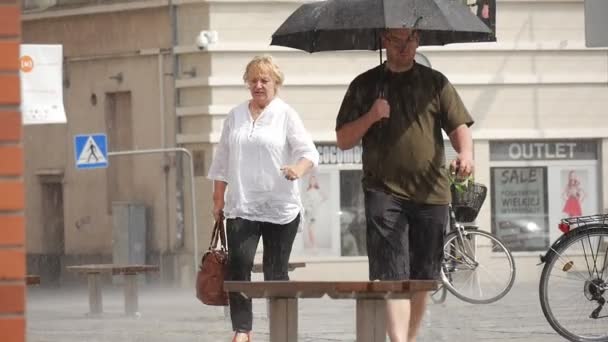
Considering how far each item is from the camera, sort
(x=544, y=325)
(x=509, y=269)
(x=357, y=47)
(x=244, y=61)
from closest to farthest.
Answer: (x=357, y=47) → (x=544, y=325) → (x=509, y=269) → (x=244, y=61)

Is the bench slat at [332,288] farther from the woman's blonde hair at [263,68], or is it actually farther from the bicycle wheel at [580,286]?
the bicycle wheel at [580,286]

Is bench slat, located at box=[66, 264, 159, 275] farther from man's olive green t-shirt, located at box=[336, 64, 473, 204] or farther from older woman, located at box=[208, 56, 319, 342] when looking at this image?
man's olive green t-shirt, located at box=[336, 64, 473, 204]

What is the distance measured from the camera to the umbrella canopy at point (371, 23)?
926cm

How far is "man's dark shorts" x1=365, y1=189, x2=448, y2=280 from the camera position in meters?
8.59

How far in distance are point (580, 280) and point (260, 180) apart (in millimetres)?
1950

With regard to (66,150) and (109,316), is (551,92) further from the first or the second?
(109,316)

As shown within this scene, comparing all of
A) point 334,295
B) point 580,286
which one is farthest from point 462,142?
point 580,286

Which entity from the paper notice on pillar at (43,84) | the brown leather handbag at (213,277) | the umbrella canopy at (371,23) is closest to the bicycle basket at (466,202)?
the paper notice on pillar at (43,84)

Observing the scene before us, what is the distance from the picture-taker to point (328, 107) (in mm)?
24984

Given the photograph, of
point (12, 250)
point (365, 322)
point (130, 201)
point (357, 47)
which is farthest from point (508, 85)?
point (12, 250)

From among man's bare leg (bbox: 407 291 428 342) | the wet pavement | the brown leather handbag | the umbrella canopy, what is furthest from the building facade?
man's bare leg (bbox: 407 291 428 342)

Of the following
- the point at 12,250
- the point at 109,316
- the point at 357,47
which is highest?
the point at 357,47

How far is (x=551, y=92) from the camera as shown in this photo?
25812mm

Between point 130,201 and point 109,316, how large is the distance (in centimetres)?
902
